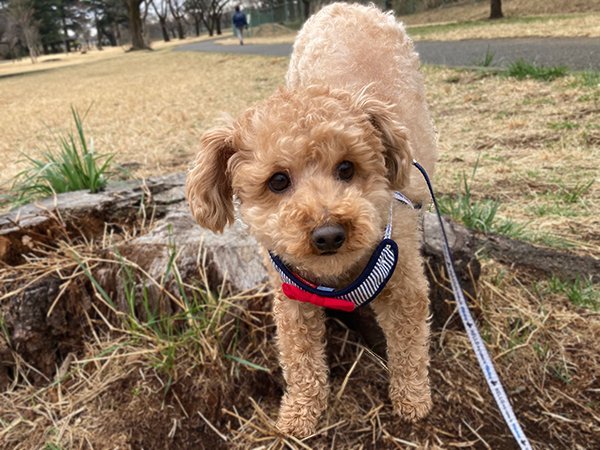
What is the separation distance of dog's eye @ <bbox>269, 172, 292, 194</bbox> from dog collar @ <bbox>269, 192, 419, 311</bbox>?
225 mm

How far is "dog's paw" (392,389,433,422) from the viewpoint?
A: 1.92m

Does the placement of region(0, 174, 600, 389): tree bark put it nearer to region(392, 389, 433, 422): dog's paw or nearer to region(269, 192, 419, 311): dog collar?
region(392, 389, 433, 422): dog's paw

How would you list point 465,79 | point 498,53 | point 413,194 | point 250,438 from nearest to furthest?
1. point 250,438
2. point 413,194
3. point 465,79
4. point 498,53

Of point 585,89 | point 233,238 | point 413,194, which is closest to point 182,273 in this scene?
point 233,238

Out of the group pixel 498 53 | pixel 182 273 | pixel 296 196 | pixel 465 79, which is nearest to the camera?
pixel 296 196

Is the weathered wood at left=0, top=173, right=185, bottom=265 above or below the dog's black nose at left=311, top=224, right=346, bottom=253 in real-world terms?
below

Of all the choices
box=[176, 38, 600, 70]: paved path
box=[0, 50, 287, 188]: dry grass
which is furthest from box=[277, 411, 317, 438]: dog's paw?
box=[176, 38, 600, 70]: paved path

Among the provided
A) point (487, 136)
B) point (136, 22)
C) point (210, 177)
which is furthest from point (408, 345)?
point (136, 22)

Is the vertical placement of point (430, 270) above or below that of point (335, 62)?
below

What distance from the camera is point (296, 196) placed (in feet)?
5.30

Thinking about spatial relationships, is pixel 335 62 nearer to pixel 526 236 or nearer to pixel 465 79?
pixel 526 236

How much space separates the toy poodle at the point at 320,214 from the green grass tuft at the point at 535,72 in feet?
15.2

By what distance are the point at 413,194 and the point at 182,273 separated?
1079 mm

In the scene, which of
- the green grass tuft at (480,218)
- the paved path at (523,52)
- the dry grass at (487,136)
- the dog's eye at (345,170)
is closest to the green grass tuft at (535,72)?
the dry grass at (487,136)
